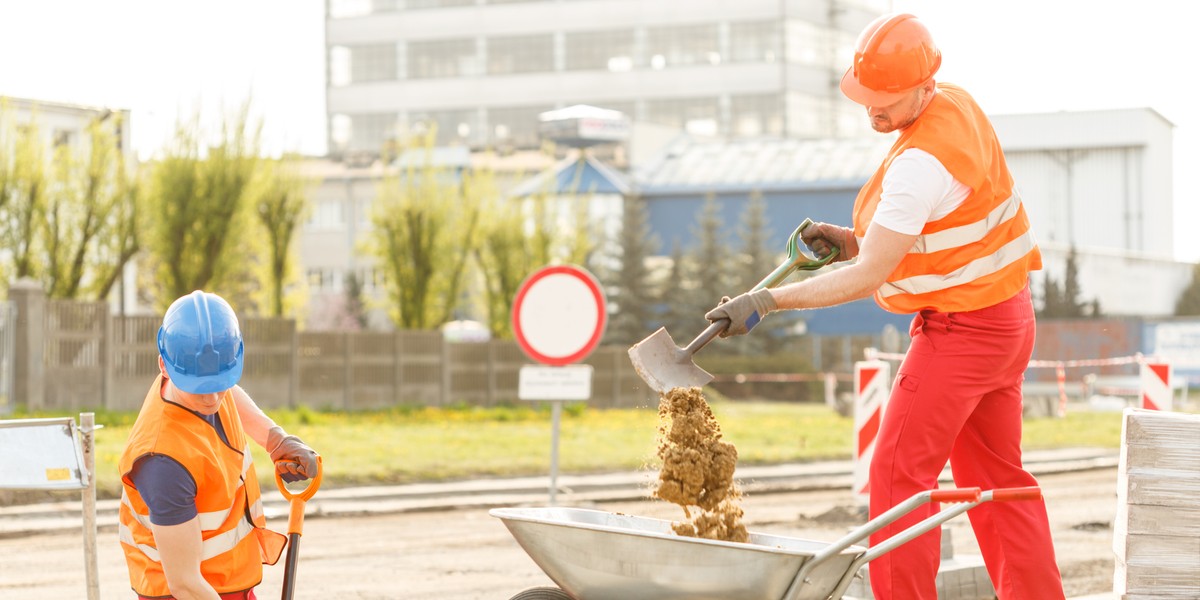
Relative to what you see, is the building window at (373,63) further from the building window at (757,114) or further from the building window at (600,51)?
the building window at (757,114)

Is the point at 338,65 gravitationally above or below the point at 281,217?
above

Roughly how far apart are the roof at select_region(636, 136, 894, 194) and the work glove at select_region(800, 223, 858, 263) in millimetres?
56486

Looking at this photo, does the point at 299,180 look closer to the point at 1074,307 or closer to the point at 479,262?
the point at 479,262

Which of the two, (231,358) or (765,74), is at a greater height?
(765,74)

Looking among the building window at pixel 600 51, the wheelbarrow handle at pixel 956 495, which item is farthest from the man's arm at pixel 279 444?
the building window at pixel 600 51

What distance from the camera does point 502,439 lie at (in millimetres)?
21406

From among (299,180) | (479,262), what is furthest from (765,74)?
(299,180)

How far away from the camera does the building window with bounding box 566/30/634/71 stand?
8975cm

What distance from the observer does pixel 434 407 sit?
30.4 m

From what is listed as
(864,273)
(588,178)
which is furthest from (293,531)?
(588,178)

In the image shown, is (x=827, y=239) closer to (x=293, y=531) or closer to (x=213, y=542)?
(x=293, y=531)

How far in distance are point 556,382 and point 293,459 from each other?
870 centimetres

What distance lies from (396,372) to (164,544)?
89.0 ft

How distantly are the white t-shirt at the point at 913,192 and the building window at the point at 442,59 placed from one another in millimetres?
89549
